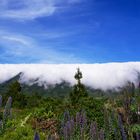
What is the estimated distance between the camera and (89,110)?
21234 millimetres

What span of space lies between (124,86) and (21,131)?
28.7ft

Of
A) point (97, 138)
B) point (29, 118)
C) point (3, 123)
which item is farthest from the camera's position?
point (29, 118)

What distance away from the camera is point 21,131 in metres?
16.7

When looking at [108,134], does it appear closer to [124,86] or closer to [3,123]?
[124,86]

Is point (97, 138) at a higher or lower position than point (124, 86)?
lower

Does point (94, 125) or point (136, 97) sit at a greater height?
point (136, 97)

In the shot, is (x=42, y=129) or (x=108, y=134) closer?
(x=108, y=134)

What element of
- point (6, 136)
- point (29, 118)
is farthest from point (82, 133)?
point (29, 118)

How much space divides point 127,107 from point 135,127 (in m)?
0.53

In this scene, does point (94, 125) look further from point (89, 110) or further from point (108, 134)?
point (89, 110)

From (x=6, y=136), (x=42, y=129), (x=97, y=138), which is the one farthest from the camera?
(x=42, y=129)

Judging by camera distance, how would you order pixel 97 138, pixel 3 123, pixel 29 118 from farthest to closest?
pixel 29 118, pixel 3 123, pixel 97 138

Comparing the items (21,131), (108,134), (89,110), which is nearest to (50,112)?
(89,110)

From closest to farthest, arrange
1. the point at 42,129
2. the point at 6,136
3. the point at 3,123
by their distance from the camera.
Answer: the point at 3,123 → the point at 6,136 → the point at 42,129
